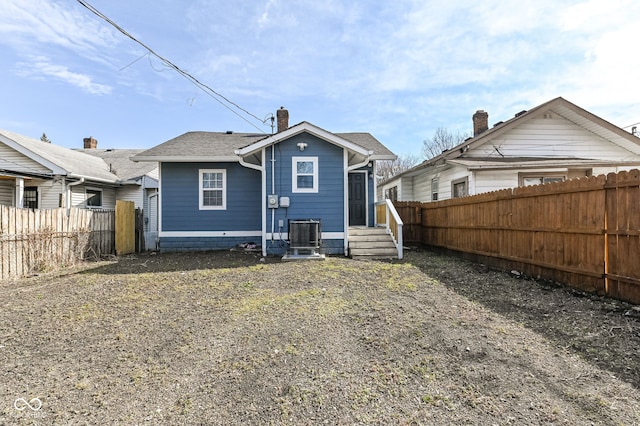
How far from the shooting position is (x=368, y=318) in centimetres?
420

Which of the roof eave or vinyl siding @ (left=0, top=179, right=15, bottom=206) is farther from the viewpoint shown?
vinyl siding @ (left=0, top=179, right=15, bottom=206)

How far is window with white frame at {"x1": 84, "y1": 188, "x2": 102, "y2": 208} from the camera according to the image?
565 inches

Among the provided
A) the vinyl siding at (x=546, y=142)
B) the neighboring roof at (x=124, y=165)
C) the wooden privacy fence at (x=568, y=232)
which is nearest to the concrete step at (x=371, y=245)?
the wooden privacy fence at (x=568, y=232)

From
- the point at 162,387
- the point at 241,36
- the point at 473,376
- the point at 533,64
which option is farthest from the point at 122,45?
the point at 533,64

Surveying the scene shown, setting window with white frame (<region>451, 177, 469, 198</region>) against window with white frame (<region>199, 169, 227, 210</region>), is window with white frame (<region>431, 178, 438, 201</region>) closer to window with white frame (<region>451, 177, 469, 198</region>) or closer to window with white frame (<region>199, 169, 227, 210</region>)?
window with white frame (<region>451, 177, 469, 198</region>)

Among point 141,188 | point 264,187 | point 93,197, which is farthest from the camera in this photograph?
point 141,188

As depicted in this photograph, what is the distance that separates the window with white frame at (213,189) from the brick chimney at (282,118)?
4.14 meters

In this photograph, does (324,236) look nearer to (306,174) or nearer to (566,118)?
(306,174)

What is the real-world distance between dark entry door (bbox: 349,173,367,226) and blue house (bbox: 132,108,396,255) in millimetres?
39

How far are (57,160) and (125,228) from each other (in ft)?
17.5

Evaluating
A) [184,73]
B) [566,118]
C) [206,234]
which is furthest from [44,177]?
A: [566,118]

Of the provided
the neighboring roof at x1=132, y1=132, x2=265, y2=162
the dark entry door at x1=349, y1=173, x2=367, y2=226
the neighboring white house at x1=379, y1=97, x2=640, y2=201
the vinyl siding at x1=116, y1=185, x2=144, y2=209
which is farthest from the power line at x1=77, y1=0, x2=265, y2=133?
the neighboring white house at x1=379, y1=97, x2=640, y2=201

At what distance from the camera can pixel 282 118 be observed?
14.0 meters

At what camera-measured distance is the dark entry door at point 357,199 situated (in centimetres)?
1237
